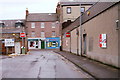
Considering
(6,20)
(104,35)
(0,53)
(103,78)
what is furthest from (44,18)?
(103,78)

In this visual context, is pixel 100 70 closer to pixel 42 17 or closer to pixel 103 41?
pixel 103 41

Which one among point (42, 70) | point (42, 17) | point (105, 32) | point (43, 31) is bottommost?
point (42, 70)

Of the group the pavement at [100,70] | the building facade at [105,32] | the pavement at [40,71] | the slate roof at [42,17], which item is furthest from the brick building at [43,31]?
the pavement at [100,70]

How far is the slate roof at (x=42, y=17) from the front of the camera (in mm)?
70750

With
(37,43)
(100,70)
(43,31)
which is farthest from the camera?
(37,43)

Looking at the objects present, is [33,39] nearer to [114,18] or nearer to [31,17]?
[31,17]

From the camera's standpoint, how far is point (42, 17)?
2832 inches

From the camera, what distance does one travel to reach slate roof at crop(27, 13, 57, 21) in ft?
232

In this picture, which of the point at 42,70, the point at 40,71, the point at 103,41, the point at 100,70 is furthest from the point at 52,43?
the point at 100,70

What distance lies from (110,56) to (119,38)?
2.17 metres

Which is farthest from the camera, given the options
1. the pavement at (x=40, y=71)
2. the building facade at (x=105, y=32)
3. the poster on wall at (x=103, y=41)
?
the poster on wall at (x=103, y=41)

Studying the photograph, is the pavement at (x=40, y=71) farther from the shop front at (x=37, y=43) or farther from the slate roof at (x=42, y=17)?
the slate roof at (x=42, y=17)

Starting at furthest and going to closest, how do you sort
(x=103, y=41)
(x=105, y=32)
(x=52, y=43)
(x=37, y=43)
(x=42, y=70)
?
(x=37, y=43)
(x=52, y=43)
(x=103, y=41)
(x=105, y=32)
(x=42, y=70)

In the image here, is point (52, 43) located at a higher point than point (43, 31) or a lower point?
lower
